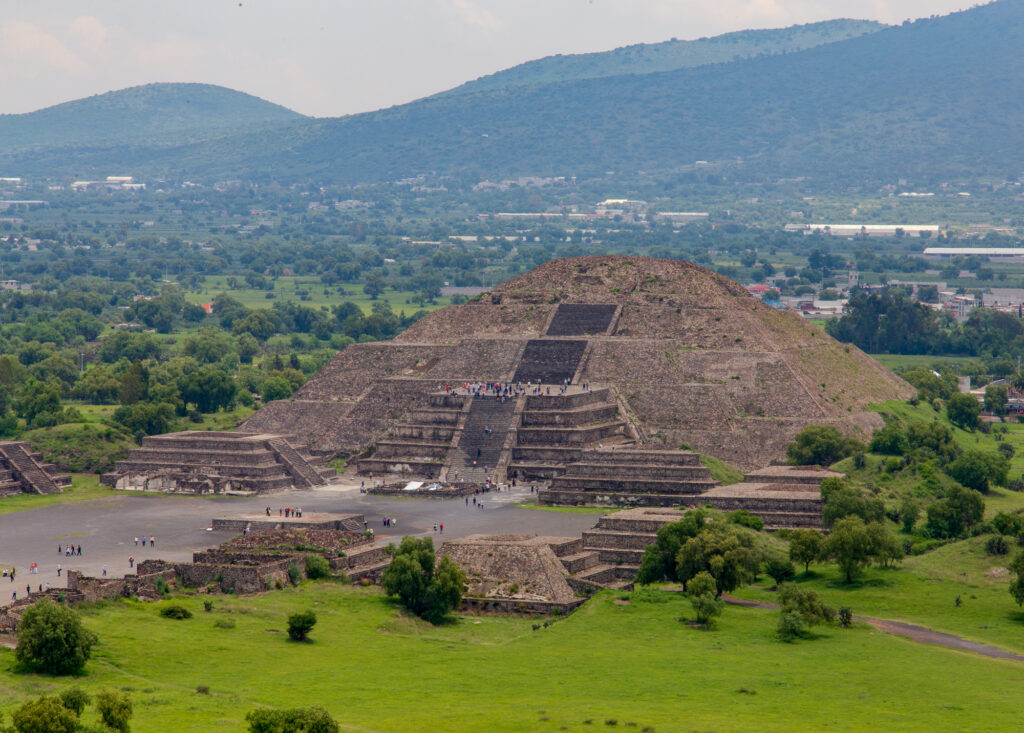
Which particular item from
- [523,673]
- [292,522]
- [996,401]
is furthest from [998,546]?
[996,401]

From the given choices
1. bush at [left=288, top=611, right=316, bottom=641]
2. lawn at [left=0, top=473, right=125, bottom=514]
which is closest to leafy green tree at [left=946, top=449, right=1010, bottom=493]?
bush at [left=288, top=611, right=316, bottom=641]

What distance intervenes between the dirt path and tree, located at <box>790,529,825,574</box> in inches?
227

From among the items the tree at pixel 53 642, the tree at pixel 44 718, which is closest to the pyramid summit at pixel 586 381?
the tree at pixel 53 642

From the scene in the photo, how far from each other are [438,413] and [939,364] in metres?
60.7

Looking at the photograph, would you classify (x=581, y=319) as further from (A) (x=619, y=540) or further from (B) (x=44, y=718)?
(B) (x=44, y=718)

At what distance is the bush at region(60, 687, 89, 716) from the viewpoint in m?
48.7

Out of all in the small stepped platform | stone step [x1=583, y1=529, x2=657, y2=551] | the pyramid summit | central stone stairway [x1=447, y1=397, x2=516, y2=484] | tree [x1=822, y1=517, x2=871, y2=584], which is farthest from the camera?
the pyramid summit

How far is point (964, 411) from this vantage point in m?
122

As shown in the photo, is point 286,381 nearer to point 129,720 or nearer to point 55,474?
point 55,474

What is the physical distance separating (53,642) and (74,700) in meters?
6.94

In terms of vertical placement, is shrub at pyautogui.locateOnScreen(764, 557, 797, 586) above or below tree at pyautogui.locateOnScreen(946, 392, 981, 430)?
below

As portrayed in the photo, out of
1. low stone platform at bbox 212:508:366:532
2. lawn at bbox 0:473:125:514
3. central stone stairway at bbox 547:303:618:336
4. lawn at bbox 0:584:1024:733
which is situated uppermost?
central stone stairway at bbox 547:303:618:336

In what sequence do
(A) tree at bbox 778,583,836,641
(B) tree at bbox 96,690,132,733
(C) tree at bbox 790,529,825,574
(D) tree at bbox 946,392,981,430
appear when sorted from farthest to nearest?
(D) tree at bbox 946,392,981,430 → (C) tree at bbox 790,529,825,574 → (A) tree at bbox 778,583,836,641 → (B) tree at bbox 96,690,132,733

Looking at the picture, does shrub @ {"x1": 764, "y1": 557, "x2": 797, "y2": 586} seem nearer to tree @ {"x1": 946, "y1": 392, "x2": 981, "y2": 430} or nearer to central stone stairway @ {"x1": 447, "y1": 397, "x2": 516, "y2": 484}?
central stone stairway @ {"x1": 447, "y1": 397, "x2": 516, "y2": 484}
